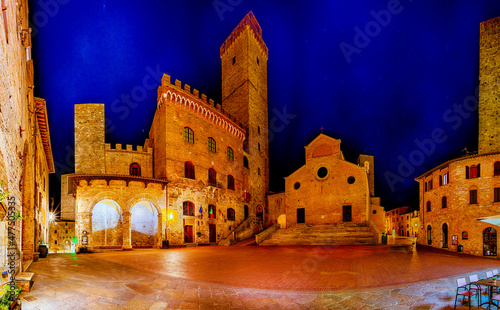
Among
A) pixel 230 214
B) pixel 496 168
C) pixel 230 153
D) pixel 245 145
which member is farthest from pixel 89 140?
pixel 496 168

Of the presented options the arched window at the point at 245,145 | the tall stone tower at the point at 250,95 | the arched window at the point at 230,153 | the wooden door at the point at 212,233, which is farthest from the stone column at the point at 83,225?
the arched window at the point at 245,145

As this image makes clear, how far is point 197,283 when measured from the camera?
805cm

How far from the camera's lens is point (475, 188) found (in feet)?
60.8

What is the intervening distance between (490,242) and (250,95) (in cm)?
2604

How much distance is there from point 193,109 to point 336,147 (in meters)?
17.0

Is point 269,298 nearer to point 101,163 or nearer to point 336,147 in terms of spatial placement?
point 101,163

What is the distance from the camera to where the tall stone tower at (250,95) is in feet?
107

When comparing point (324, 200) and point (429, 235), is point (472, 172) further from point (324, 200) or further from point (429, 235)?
point (324, 200)

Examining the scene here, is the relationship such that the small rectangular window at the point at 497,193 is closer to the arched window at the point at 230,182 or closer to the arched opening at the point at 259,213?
the arched window at the point at 230,182

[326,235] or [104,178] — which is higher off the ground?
[104,178]

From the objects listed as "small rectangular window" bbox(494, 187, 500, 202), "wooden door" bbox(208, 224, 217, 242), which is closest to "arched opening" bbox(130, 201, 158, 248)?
"wooden door" bbox(208, 224, 217, 242)

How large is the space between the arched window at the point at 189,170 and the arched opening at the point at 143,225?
158 inches

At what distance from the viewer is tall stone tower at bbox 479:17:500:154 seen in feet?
71.6

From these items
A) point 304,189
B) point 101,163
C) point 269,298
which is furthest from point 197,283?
point 304,189
